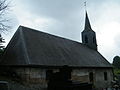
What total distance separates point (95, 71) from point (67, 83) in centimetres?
1445

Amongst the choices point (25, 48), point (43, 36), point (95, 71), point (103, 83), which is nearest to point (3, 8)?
point (25, 48)

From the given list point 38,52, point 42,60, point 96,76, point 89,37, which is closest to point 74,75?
point 42,60

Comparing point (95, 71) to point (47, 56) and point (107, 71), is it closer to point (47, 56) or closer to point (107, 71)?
point (107, 71)

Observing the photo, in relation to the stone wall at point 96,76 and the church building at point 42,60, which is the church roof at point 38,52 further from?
the stone wall at point 96,76

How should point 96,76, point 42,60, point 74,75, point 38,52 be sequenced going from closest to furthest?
point 42,60 → point 38,52 → point 74,75 → point 96,76

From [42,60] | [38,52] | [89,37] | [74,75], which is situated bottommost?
[74,75]

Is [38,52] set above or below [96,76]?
above

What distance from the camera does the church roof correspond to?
1727 centimetres

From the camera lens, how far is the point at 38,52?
1845 cm

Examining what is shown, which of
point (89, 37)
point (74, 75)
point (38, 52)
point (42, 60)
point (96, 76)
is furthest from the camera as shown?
point (89, 37)

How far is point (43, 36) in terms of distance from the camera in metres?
22.1

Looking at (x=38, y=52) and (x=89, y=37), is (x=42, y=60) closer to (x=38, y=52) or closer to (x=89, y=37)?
(x=38, y=52)

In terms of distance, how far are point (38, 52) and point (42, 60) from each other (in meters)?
1.14

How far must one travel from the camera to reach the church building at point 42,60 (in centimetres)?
1678
